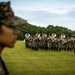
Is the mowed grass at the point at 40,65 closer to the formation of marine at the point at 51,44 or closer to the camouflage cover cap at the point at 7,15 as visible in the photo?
the camouflage cover cap at the point at 7,15

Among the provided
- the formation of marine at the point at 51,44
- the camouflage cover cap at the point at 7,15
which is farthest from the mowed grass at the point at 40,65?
the formation of marine at the point at 51,44

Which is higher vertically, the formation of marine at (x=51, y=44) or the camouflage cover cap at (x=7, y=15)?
the camouflage cover cap at (x=7, y=15)

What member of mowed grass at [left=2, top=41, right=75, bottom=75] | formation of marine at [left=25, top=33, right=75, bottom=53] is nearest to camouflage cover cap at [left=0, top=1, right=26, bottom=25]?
mowed grass at [left=2, top=41, right=75, bottom=75]

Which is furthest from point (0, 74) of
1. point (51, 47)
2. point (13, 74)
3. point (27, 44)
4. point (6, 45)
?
point (27, 44)

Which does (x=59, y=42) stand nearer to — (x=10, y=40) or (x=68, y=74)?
(x=68, y=74)

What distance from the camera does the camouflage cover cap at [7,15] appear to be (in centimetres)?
258

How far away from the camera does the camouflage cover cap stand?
2.58 m

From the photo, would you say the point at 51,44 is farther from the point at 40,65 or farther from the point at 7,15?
the point at 7,15

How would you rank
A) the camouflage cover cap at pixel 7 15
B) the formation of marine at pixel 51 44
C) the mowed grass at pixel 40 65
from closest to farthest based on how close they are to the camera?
the camouflage cover cap at pixel 7 15 → the mowed grass at pixel 40 65 → the formation of marine at pixel 51 44

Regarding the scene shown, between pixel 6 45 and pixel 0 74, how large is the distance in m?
0.22

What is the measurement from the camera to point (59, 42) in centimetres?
4191

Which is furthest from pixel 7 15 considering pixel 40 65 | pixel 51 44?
pixel 51 44

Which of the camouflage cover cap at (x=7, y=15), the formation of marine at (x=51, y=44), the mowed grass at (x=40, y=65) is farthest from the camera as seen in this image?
the formation of marine at (x=51, y=44)

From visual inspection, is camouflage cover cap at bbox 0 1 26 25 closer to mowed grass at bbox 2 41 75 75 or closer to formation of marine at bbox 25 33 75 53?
mowed grass at bbox 2 41 75 75
